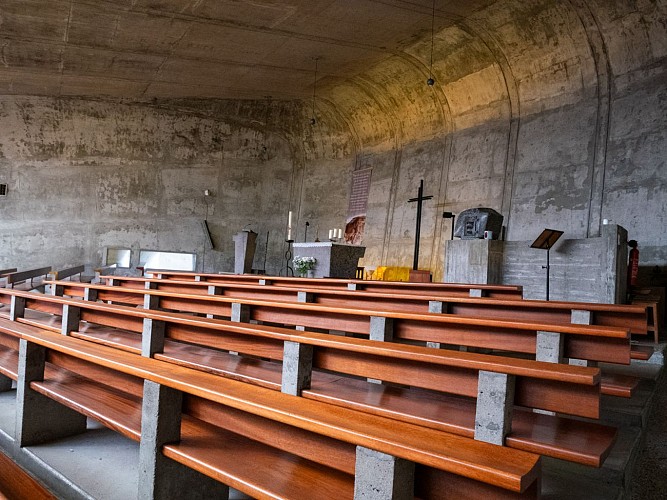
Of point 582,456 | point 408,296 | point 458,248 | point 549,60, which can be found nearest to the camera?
point 582,456

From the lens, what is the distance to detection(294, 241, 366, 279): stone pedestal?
698 centimetres

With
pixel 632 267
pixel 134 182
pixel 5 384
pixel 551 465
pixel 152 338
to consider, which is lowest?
pixel 5 384

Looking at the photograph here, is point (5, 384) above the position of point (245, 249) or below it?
below

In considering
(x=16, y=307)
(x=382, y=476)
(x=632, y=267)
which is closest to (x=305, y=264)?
(x=16, y=307)

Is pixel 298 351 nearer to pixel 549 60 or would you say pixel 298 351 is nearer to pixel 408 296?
pixel 408 296

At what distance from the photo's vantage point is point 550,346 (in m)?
1.85

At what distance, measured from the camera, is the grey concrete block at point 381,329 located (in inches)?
90.3

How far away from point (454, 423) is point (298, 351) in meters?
0.56

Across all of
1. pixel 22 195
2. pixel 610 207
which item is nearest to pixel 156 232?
pixel 22 195

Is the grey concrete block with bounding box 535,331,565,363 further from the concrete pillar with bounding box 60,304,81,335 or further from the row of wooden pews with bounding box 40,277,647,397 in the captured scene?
the concrete pillar with bounding box 60,304,81,335

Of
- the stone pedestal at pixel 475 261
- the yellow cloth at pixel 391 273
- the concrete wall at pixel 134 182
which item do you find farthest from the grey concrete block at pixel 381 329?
the concrete wall at pixel 134 182

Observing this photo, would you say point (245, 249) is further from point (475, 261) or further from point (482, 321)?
point (482, 321)

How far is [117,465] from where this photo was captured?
2059 millimetres

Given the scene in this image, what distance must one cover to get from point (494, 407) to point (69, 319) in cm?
257
